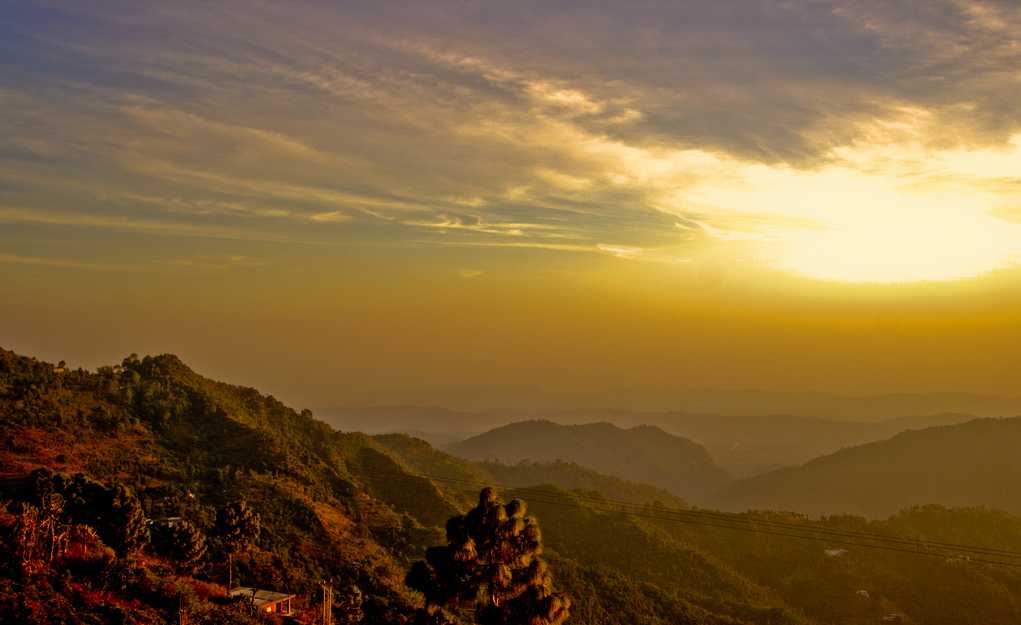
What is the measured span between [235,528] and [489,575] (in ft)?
95.6

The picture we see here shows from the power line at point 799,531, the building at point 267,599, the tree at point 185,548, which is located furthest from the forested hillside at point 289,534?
the power line at point 799,531

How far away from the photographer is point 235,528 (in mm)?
53000

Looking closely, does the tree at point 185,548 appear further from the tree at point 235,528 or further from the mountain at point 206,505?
the tree at point 235,528

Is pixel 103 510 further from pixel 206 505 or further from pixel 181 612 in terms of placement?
pixel 206 505

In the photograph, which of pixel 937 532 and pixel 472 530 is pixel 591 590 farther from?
pixel 937 532

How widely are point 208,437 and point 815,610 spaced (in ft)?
279

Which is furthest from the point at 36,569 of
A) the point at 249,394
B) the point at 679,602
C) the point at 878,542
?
the point at 878,542

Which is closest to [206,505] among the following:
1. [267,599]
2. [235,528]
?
[235,528]

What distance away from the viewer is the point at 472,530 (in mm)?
31625

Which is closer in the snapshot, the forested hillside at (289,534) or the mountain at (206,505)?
the mountain at (206,505)

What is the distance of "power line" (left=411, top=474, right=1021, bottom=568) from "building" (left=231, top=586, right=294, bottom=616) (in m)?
65.8

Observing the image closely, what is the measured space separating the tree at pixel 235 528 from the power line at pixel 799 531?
6424cm

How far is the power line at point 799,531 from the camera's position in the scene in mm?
118250

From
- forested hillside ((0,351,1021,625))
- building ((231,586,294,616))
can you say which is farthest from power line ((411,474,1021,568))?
building ((231,586,294,616))
